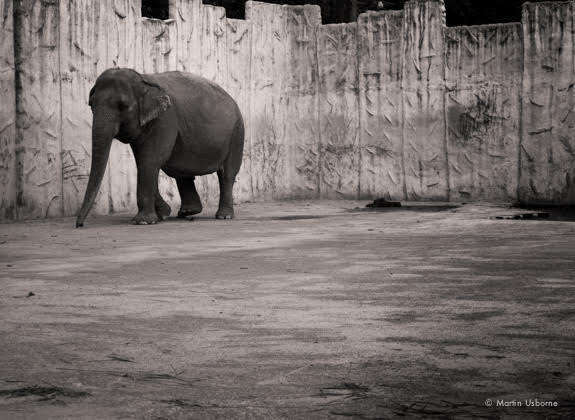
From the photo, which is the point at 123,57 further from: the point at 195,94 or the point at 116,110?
the point at 116,110

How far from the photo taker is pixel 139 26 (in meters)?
11.4

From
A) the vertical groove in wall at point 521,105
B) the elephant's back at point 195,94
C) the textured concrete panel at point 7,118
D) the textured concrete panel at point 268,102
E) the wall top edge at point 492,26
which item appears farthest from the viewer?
the textured concrete panel at point 268,102

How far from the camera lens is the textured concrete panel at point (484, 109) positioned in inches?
494

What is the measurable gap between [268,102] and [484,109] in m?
3.05

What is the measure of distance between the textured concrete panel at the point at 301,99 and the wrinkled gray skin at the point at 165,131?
318 cm

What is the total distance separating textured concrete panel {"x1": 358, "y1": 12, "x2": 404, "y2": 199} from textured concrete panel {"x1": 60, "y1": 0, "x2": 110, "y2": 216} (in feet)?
13.7

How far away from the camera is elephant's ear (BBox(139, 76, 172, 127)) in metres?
9.34

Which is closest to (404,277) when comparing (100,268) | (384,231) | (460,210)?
(100,268)

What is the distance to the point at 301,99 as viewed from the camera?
45.8 ft

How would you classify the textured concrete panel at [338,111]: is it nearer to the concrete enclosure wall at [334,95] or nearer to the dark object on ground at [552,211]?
the concrete enclosure wall at [334,95]

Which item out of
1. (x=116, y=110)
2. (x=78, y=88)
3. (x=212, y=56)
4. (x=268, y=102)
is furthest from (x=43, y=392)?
(x=268, y=102)

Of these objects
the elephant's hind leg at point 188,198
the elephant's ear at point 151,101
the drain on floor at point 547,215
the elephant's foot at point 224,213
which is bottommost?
the drain on floor at point 547,215

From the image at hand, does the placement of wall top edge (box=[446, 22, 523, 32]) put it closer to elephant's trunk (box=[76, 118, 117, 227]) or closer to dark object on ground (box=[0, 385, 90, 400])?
elephant's trunk (box=[76, 118, 117, 227])

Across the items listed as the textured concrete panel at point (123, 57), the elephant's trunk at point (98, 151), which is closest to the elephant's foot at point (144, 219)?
the elephant's trunk at point (98, 151)
